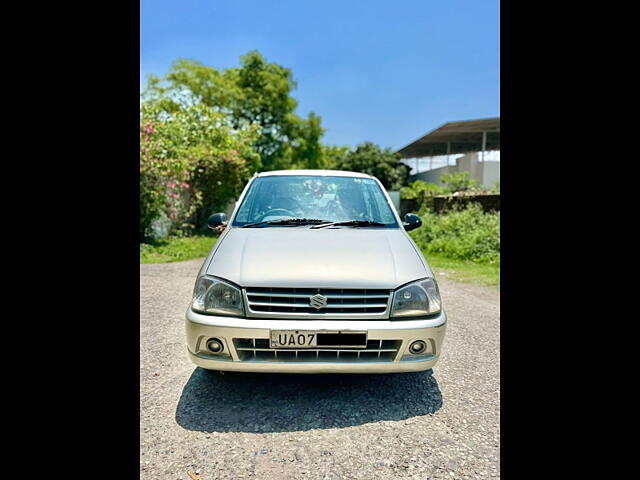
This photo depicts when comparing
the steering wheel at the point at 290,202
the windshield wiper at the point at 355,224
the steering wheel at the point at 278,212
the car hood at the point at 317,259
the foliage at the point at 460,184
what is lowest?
the car hood at the point at 317,259

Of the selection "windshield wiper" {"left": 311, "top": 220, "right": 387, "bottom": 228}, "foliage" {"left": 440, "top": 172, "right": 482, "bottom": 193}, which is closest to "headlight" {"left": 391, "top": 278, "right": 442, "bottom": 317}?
"windshield wiper" {"left": 311, "top": 220, "right": 387, "bottom": 228}

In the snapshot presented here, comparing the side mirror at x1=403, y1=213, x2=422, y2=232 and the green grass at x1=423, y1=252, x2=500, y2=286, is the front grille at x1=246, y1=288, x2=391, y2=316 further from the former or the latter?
the green grass at x1=423, y1=252, x2=500, y2=286

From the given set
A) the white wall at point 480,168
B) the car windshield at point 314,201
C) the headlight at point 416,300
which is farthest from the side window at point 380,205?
the white wall at point 480,168

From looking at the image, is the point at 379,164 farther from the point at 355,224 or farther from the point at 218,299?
the point at 218,299

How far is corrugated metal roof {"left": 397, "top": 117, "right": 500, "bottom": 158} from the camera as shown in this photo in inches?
765

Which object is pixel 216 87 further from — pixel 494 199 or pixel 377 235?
pixel 377 235

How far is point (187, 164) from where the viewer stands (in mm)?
11492

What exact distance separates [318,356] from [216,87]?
30842 millimetres

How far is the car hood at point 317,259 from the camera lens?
Result: 2311 mm

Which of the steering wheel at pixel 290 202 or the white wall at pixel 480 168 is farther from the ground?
the white wall at pixel 480 168

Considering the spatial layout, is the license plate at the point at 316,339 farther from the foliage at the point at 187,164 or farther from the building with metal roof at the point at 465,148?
the building with metal roof at the point at 465,148

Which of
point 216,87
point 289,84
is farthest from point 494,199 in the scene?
point 289,84

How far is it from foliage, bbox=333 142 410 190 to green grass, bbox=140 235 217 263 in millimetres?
20227

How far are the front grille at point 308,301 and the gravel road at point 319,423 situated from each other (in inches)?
24.9
